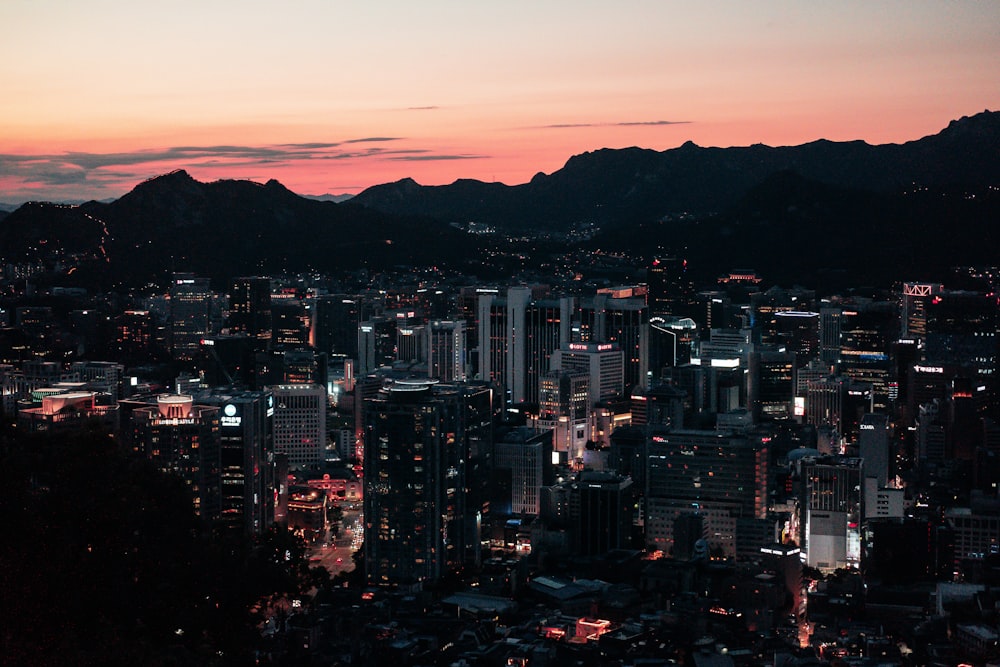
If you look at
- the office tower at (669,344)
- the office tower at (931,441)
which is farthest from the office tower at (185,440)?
the office tower at (669,344)

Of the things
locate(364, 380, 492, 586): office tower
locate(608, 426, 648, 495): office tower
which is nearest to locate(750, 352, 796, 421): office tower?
locate(608, 426, 648, 495): office tower

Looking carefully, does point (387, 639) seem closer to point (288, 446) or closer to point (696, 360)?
point (288, 446)

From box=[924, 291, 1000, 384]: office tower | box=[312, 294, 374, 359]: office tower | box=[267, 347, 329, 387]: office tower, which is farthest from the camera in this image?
box=[312, 294, 374, 359]: office tower

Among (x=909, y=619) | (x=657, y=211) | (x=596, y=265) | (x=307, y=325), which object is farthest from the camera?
(x=657, y=211)

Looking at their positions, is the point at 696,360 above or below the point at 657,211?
below

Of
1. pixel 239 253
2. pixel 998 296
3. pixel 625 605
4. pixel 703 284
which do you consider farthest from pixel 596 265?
pixel 625 605

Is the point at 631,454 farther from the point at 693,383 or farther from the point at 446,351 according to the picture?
the point at 446,351

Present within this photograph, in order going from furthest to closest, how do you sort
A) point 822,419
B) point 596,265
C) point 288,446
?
point 596,265
point 822,419
point 288,446

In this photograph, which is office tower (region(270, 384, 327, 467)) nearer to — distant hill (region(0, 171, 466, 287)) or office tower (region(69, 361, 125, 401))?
office tower (region(69, 361, 125, 401))
